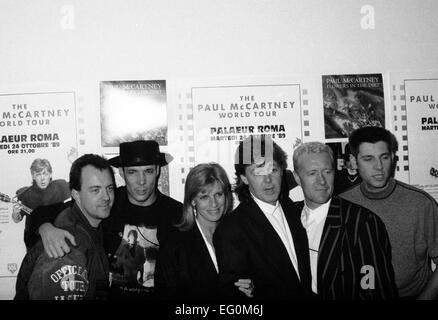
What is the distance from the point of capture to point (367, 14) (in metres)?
1.91

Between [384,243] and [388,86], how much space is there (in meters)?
0.84

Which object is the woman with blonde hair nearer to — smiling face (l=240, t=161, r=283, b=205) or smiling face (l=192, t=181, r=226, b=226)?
smiling face (l=192, t=181, r=226, b=226)

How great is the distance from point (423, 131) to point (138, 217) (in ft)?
5.27

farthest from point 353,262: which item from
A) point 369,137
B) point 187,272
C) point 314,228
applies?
point 187,272

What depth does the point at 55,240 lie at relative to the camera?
5.19 ft

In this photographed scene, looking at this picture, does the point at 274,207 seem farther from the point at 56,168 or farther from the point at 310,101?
the point at 56,168

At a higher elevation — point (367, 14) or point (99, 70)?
point (367, 14)

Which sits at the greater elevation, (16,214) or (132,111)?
(132,111)

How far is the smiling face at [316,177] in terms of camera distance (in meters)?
1.74

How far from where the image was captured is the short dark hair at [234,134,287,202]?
5.87ft

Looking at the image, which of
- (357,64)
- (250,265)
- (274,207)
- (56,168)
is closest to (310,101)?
(357,64)

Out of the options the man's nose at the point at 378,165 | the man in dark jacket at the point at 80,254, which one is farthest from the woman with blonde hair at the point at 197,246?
the man's nose at the point at 378,165

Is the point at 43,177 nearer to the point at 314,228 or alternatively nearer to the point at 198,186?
the point at 198,186

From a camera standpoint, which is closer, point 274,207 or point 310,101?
point 274,207
